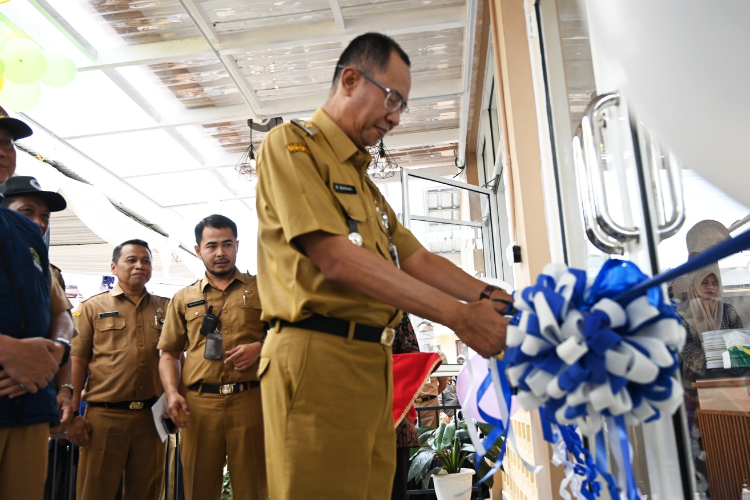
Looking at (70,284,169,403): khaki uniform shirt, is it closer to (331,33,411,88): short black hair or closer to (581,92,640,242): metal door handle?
(331,33,411,88): short black hair

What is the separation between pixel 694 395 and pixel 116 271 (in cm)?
293

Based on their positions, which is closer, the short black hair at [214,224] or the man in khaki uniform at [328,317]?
the man in khaki uniform at [328,317]

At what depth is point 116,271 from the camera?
3.48 meters

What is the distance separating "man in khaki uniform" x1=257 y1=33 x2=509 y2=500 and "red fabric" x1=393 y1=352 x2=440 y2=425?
1.42 meters

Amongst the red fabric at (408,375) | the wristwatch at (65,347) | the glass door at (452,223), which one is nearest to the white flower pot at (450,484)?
the red fabric at (408,375)

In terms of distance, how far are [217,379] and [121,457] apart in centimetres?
68

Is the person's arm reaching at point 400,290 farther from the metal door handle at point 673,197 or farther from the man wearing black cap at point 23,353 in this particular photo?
the man wearing black cap at point 23,353

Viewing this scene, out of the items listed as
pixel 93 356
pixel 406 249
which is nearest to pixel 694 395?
pixel 406 249

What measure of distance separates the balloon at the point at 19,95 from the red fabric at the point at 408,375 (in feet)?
8.41

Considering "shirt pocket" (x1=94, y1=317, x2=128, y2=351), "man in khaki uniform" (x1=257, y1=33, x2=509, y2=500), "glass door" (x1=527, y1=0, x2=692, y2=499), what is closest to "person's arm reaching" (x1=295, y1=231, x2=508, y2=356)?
"man in khaki uniform" (x1=257, y1=33, x2=509, y2=500)

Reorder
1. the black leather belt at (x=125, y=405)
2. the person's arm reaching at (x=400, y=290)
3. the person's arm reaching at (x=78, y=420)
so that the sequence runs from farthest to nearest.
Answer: the black leather belt at (x=125, y=405) → the person's arm reaching at (x=78, y=420) → the person's arm reaching at (x=400, y=290)

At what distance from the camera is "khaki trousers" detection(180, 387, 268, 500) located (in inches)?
109

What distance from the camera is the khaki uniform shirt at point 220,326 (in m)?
2.87

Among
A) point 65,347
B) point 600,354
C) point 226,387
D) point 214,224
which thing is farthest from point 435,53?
point 600,354
